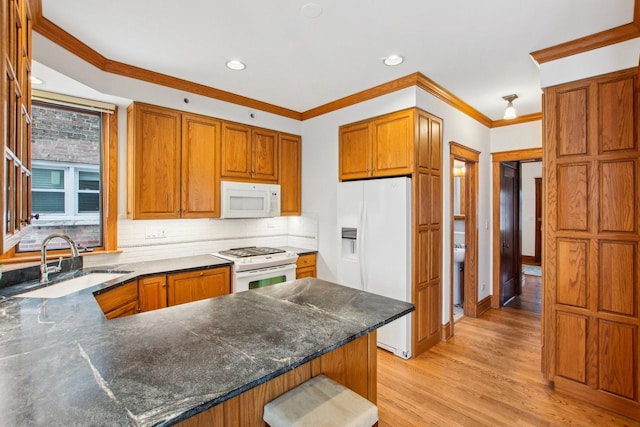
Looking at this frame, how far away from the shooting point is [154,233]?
10.8 ft

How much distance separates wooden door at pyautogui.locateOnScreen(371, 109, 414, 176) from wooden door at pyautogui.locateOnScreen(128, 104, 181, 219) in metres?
2.01

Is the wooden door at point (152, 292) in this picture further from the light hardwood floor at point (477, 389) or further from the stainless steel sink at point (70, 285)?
the light hardwood floor at point (477, 389)

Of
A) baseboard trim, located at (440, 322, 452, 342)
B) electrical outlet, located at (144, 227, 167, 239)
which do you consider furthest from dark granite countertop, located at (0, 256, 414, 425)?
baseboard trim, located at (440, 322, 452, 342)

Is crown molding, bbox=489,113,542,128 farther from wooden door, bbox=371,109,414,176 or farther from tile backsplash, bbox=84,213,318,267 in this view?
tile backsplash, bbox=84,213,318,267

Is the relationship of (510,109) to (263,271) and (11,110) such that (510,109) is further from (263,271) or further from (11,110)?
(11,110)

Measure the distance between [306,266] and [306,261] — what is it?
6cm

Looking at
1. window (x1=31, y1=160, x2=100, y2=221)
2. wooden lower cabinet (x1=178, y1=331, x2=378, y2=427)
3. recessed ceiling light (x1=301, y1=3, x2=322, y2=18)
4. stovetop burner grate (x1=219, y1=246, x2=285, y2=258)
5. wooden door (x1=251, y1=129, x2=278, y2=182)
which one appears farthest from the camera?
wooden door (x1=251, y1=129, x2=278, y2=182)

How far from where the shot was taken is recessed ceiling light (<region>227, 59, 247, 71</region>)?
2736mm

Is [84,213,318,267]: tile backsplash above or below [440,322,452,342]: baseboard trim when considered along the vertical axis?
above

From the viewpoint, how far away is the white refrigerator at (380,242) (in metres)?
3.02

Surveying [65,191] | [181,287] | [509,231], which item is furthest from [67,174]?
[509,231]

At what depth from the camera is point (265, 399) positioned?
1299 mm

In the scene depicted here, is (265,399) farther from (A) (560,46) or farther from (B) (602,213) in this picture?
(A) (560,46)

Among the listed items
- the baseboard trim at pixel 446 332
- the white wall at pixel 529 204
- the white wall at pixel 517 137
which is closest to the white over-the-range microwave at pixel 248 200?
the baseboard trim at pixel 446 332
